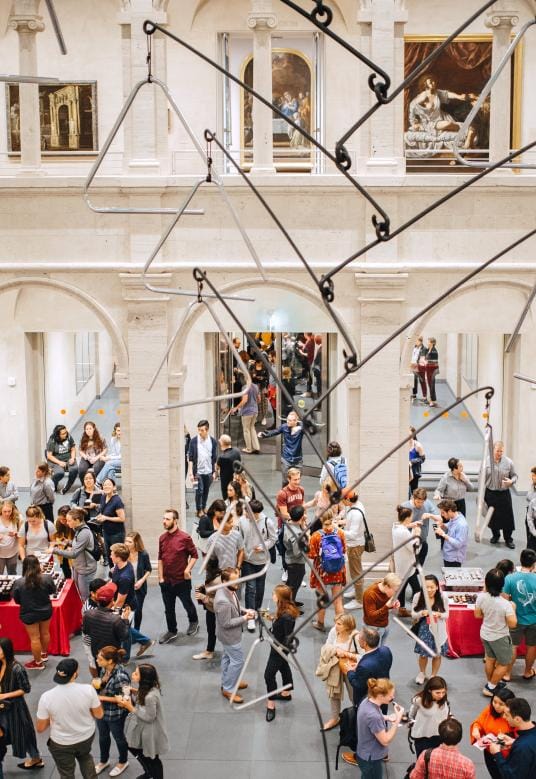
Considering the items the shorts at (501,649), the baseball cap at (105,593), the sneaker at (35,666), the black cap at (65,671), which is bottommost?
the sneaker at (35,666)

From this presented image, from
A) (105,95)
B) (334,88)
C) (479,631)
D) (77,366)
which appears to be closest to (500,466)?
(479,631)

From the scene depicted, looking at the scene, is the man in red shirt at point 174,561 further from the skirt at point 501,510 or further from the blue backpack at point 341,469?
the skirt at point 501,510

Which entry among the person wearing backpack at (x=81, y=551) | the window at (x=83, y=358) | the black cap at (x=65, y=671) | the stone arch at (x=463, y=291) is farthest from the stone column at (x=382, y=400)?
the window at (x=83, y=358)

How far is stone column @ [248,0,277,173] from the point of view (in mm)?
12438

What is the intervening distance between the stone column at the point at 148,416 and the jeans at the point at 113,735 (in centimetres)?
462

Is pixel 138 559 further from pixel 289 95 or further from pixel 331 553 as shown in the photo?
pixel 289 95

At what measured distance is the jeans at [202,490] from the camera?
15.2 m

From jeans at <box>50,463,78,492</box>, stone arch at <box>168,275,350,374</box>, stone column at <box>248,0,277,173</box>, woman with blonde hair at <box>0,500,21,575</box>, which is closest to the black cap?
woman with blonde hair at <box>0,500,21,575</box>

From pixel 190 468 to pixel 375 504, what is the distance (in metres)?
3.49

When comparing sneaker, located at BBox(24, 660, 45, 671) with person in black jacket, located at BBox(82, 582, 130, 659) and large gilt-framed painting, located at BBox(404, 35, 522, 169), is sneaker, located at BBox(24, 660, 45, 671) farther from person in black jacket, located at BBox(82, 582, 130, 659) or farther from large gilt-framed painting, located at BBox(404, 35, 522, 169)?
large gilt-framed painting, located at BBox(404, 35, 522, 169)

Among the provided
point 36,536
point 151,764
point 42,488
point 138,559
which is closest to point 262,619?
point 151,764

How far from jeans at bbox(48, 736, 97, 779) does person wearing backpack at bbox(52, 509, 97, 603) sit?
3.20 metres

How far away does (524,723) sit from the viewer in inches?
285

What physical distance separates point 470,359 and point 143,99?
10.4 meters
